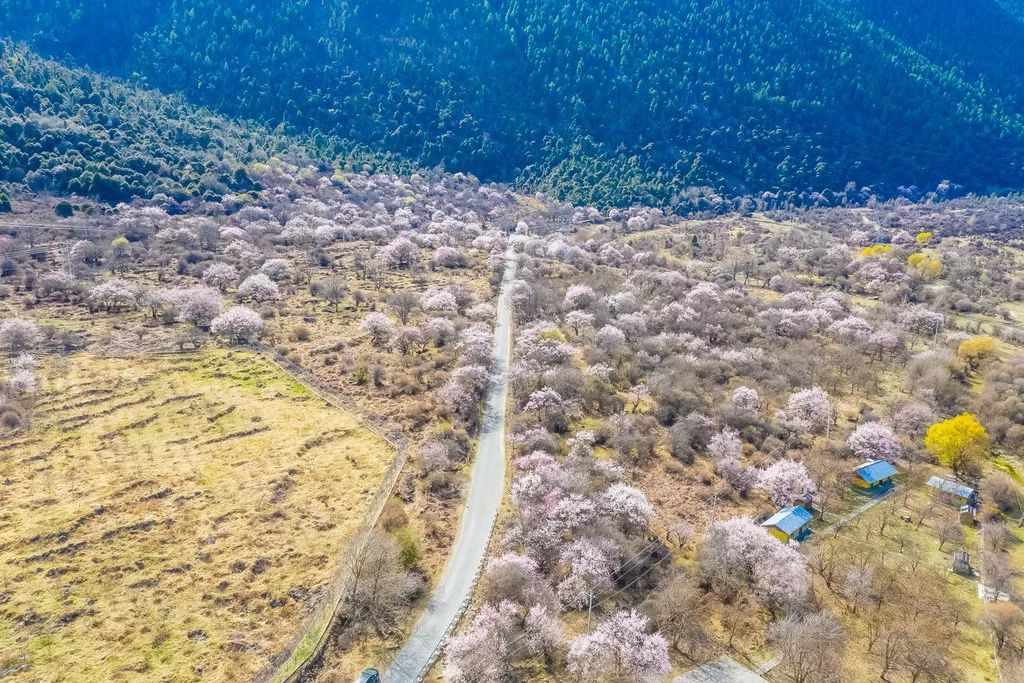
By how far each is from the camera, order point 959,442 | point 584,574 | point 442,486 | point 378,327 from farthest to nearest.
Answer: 1. point 378,327
2. point 959,442
3. point 442,486
4. point 584,574

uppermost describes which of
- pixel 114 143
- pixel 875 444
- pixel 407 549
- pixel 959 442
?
pixel 114 143

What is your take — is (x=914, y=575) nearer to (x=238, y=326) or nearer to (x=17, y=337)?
(x=238, y=326)

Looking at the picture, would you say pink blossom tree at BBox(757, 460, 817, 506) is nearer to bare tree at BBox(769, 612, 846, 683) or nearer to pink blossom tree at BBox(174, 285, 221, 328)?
bare tree at BBox(769, 612, 846, 683)

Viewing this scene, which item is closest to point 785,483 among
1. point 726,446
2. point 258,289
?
point 726,446

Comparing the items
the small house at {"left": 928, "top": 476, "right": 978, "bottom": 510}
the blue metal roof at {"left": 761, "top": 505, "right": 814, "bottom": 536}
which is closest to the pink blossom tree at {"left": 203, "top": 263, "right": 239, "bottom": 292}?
the blue metal roof at {"left": 761, "top": 505, "right": 814, "bottom": 536}

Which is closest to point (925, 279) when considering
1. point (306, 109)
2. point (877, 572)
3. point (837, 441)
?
point (837, 441)

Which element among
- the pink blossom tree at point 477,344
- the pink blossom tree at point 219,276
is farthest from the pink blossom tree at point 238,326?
the pink blossom tree at point 477,344

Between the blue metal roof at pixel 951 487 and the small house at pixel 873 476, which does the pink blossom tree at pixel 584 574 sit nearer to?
the small house at pixel 873 476
